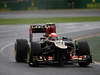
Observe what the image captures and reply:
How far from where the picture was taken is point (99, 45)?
75.4 feet

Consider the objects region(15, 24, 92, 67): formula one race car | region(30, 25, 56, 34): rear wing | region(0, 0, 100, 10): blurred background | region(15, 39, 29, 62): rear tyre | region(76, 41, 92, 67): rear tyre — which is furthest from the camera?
region(0, 0, 100, 10): blurred background

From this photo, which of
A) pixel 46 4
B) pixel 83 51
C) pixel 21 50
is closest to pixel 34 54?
pixel 21 50

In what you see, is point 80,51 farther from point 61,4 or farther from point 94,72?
point 61,4

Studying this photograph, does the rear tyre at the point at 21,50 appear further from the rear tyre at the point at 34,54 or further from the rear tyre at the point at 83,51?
the rear tyre at the point at 83,51

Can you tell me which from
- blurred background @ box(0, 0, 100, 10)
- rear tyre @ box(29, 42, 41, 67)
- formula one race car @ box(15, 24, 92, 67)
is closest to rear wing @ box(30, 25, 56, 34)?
formula one race car @ box(15, 24, 92, 67)

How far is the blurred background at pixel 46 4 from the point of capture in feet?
221

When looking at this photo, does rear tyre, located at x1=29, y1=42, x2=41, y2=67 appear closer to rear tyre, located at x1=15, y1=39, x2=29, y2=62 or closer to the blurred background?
rear tyre, located at x1=15, y1=39, x2=29, y2=62

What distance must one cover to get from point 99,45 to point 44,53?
7607 millimetres

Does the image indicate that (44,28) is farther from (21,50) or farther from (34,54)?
(34,54)

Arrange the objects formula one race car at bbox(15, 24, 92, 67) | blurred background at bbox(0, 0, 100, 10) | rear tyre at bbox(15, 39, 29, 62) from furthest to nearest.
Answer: blurred background at bbox(0, 0, 100, 10), rear tyre at bbox(15, 39, 29, 62), formula one race car at bbox(15, 24, 92, 67)

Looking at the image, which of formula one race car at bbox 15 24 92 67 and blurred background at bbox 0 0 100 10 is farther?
blurred background at bbox 0 0 100 10

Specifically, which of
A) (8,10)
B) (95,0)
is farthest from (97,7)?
(8,10)

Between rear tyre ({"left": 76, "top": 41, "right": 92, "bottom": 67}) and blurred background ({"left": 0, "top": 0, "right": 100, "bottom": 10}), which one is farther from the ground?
rear tyre ({"left": 76, "top": 41, "right": 92, "bottom": 67})

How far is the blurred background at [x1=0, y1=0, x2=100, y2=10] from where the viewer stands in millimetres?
67500
